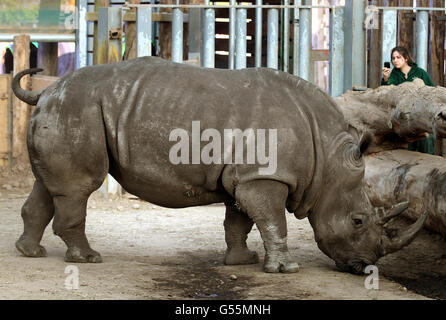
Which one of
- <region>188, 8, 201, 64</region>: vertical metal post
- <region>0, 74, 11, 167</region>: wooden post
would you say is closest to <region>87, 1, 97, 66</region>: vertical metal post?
<region>0, 74, 11, 167</region>: wooden post

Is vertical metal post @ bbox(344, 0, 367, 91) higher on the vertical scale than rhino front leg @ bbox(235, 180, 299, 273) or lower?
higher

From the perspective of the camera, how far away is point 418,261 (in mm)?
6715

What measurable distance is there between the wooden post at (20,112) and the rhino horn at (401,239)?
6.66m

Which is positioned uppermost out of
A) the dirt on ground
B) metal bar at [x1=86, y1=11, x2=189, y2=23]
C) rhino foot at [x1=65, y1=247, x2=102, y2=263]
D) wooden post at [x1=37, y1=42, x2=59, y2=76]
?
metal bar at [x1=86, y1=11, x2=189, y2=23]

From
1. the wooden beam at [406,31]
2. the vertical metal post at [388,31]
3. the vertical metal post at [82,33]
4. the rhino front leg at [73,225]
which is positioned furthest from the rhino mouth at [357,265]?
the wooden beam at [406,31]

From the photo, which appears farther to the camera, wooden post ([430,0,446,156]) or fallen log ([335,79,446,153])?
wooden post ([430,0,446,156])

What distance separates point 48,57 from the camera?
12.0 m

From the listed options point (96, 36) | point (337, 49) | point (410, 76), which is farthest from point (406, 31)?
point (96, 36)

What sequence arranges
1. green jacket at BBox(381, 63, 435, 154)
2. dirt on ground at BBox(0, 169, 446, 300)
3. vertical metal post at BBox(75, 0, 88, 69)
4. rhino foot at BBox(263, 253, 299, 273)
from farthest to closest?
vertical metal post at BBox(75, 0, 88, 69)
green jacket at BBox(381, 63, 435, 154)
rhino foot at BBox(263, 253, 299, 273)
dirt on ground at BBox(0, 169, 446, 300)

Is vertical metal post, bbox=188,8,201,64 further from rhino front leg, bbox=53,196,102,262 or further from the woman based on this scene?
rhino front leg, bbox=53,196,102,262

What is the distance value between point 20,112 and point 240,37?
12.7 ft

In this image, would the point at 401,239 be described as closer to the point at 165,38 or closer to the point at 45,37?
the point at 165,38

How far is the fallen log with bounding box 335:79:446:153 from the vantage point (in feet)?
21.4

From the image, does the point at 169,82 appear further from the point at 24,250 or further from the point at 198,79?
the point at 24,250
